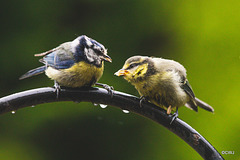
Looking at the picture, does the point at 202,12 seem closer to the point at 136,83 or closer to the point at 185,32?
the point at 185,32

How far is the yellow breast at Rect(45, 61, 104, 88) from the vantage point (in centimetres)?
197

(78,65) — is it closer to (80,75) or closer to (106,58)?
(80,75)

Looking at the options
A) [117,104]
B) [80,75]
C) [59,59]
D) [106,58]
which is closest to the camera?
[117,104]

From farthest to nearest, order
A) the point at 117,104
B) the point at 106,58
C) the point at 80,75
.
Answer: the point at 80,75
the point at 106,58
the point at 117,104

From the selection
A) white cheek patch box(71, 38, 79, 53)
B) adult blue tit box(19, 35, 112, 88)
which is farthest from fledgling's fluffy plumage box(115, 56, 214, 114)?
white cheek patch box(71, 38, 79, 53)

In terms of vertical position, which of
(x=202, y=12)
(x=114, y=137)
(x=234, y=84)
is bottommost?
(x=114, y=137)

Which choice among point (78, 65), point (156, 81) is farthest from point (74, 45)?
point (156, 81)

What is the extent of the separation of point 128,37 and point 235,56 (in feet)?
2.51

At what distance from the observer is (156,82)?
1949 millimetres

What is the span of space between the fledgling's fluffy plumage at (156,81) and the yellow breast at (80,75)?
18cm

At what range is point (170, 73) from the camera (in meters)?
2.02

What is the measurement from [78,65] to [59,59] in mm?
155

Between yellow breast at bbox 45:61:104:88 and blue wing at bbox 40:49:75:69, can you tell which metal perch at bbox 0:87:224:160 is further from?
blue wing at bbox 40:49:75:69

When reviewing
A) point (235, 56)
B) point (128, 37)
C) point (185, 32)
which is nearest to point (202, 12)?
point (185, 32)
